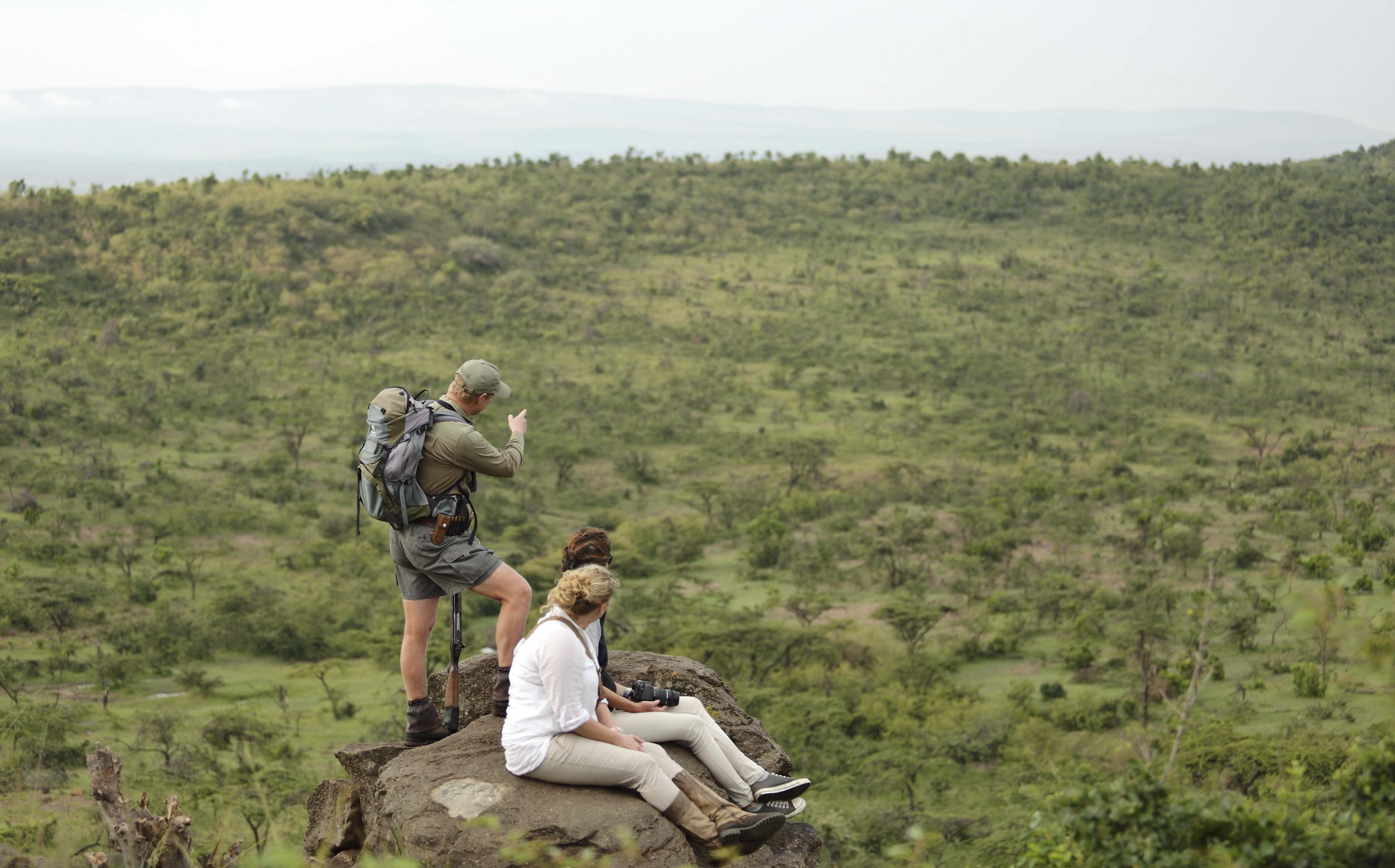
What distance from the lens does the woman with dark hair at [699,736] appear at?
516 centimetres

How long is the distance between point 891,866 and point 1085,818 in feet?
24.7

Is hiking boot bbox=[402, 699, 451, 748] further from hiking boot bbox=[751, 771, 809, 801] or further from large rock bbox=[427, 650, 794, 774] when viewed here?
hiking boot bbox=[751, 771, 809, 801]

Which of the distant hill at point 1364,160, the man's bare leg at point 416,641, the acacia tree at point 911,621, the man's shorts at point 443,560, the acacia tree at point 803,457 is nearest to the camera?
the man's shorts at point 443,560

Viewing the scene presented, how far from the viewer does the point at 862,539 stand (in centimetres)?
2275

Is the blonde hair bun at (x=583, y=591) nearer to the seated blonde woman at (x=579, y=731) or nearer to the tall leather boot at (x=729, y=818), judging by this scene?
the seated blonde woman at (x=579, y=731)

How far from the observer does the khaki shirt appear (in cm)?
524

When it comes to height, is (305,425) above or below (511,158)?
below

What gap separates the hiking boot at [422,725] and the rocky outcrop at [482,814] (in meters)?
0.09

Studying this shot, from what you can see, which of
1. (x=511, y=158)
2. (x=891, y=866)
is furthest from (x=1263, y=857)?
(x=511, y=158)

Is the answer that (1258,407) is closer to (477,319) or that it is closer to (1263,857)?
(477,319)

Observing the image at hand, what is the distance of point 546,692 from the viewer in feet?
15.8

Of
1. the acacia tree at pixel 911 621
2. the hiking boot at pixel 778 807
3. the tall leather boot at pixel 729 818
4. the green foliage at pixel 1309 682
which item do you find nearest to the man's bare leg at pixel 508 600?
the tall leather boot at pixel 729 818

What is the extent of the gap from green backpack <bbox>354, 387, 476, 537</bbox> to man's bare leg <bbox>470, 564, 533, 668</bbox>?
391mm

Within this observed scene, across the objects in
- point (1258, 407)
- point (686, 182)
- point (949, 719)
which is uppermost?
point (686, 182)
